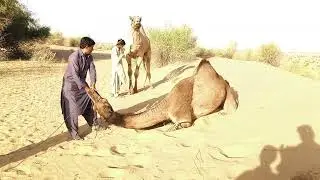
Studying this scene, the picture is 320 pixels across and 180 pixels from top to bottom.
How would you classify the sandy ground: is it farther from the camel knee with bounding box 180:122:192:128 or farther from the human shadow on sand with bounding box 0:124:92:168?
the camel knee with bounding box 180:122:192:128

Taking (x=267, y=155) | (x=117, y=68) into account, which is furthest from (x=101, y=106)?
(x=117, y=68)

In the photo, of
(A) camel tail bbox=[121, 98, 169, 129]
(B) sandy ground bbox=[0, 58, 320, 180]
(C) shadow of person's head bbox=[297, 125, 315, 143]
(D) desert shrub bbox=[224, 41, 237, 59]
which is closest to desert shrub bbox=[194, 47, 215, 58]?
(D) desert shrub bbox=[224, 41, 237, 59]

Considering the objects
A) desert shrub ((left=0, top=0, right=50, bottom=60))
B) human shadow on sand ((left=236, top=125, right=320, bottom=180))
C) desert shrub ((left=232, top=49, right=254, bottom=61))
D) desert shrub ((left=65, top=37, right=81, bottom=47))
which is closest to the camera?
human shadow on sand ((left=236, top=125, right=320, bottom=180))

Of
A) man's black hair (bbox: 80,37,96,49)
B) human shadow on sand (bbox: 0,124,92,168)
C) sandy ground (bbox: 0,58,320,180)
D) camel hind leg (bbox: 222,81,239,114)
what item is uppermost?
man's black hair (bbox: 80,37,96,49)

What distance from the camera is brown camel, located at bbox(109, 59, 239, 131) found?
819cm

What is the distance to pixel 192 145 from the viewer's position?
7.46m

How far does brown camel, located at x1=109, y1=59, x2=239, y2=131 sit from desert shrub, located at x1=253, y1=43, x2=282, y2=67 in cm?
1592

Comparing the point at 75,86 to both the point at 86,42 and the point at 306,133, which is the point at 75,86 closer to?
the point at 86,42

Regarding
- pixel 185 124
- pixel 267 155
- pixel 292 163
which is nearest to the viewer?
pixel 292 163

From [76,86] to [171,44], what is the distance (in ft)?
46.8

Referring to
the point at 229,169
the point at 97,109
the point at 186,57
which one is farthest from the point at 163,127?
the point at 186,57

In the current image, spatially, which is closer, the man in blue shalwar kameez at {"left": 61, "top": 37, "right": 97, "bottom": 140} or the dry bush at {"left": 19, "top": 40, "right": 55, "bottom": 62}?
the man in blue shalwar kameez at {"left": 61, "top": 37, "right": 97, "bottom": 140}

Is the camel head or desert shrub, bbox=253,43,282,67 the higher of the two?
the camel head

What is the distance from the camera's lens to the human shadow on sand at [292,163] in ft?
19.2
